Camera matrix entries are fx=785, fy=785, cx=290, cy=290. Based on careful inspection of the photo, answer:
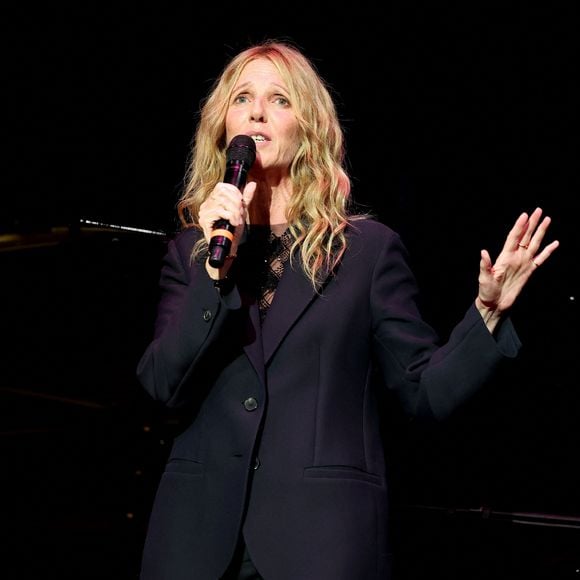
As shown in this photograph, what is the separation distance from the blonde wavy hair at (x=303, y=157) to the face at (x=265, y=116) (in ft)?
0.07

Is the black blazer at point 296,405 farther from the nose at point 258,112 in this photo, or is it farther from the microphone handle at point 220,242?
the nose at point 258,112

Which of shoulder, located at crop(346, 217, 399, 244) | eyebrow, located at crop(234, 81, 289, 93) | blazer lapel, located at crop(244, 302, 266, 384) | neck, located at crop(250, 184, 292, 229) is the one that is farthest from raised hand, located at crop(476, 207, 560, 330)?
eyebrow, located at crop(234, 81, 289, 93)

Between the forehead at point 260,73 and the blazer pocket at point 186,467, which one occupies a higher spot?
the forehead at point 260,73

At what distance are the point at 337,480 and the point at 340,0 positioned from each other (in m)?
2.01

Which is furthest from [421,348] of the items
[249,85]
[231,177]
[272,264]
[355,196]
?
[355,196]

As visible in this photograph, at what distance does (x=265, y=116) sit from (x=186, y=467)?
2.64 feet

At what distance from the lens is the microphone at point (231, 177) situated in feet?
4.46

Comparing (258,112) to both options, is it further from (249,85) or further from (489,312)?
(489,312)

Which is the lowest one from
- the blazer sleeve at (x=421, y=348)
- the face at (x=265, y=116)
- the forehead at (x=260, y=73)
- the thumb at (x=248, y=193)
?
the blazer sleeve at (x=421, y=348)

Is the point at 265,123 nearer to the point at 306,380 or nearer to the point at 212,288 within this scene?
the point at 212,288

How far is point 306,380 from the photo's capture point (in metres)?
1.46

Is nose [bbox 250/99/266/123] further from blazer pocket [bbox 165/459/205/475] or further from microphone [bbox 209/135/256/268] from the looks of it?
blazer pocket [bbox 165/459/205/475]

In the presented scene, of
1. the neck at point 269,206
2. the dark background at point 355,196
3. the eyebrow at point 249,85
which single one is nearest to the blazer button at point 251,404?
the neck at point 269,206

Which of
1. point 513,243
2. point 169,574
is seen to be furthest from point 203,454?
point 513,243
